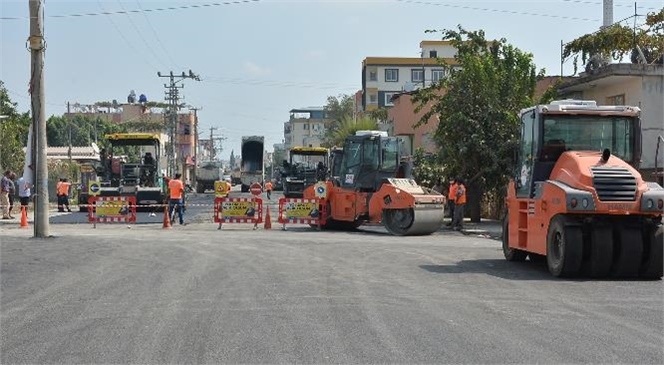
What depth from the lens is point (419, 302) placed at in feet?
35.9

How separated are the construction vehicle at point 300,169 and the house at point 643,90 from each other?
21710 millimetres

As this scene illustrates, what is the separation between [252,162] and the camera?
72.9m

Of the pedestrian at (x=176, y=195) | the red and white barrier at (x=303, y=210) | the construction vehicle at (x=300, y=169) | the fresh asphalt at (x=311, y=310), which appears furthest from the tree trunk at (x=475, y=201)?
the construction vehicle at (x=300, y=169)

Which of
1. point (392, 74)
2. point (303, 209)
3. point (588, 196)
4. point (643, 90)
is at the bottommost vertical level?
point (303, 209)

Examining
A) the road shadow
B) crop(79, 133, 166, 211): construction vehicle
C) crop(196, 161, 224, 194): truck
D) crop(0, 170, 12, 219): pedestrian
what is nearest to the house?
the road shadow

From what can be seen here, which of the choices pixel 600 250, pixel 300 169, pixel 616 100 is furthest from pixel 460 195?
pixel 300 169

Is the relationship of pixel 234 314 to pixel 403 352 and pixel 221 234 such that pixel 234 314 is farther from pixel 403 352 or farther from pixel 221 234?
pixel 221 234

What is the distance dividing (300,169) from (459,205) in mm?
25818

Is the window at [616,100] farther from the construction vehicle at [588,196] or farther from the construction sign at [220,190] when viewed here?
the construction vehicle at [588,196]

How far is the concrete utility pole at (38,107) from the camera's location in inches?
846

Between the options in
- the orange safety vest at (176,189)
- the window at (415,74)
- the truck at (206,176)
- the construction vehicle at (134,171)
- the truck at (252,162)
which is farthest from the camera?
the window at (415,74)

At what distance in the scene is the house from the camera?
2845 cm

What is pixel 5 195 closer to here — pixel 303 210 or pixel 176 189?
pixel 176 189

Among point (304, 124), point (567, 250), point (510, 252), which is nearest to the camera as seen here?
point (567, 250)
